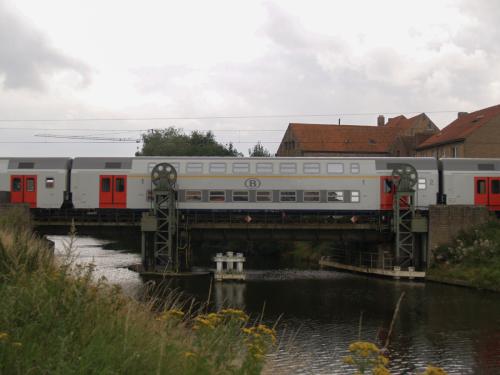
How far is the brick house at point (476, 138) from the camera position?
55469 millimetres

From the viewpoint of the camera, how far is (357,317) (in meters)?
23.0

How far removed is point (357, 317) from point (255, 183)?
14988 millimetres

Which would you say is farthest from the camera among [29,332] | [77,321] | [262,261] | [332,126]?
[332,126]

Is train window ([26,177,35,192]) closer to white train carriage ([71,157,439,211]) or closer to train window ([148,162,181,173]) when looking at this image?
white train carriage ([71,157,439,211])

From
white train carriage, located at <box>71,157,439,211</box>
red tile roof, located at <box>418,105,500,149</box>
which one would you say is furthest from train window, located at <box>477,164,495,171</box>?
red tile roof, located at <box>418,105,500,149</box>

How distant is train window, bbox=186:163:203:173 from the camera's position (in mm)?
36469

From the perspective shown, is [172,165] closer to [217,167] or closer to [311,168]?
[217,167]

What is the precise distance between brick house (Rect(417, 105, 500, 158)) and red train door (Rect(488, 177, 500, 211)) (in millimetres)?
19220

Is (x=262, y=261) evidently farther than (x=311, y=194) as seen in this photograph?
Yes

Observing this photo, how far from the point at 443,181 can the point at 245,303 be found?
17155mm

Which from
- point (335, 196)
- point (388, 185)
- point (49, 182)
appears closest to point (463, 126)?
point (388, 185)

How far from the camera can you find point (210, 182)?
36469 mm

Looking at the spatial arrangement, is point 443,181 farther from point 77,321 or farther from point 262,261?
point 77,321

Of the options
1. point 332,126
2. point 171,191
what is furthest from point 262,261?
point 332,126
